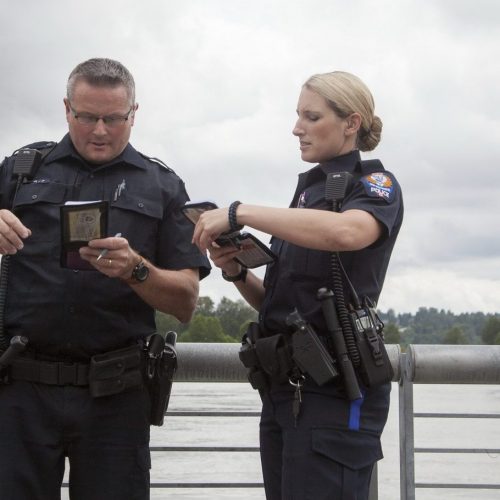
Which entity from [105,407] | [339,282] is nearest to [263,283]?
[339,282]

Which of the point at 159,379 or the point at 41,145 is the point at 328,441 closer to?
the point at 159,379

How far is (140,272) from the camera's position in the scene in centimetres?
329

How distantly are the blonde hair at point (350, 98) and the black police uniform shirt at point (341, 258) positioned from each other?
4.0 inches

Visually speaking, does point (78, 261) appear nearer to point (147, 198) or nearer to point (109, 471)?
point (147, 198)

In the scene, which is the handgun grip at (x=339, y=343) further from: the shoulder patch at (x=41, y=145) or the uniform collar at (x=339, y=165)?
the shoulder patch at (x=41, y=145)

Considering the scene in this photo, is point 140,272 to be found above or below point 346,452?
above

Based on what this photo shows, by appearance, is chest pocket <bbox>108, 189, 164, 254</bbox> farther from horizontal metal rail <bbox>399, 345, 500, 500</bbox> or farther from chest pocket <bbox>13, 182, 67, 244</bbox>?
horizontal metal rail <bbox>399, 345, 500, 500</bbox>

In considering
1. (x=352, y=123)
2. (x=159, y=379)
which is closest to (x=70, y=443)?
(x=159, y=379)

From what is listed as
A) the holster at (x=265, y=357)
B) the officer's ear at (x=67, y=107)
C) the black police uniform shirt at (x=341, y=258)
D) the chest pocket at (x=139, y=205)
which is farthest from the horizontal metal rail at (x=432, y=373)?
the officer's ear at (x=67, y=107)

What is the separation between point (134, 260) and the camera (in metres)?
Result: 3.24

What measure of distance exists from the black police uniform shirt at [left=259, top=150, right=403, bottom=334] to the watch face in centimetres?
46

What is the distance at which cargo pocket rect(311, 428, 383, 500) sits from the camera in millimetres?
3145

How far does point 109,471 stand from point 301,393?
739 millimetres

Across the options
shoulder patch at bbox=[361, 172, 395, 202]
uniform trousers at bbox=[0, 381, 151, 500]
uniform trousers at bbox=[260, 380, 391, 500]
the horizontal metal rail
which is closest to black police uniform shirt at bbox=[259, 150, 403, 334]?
shoulder patch at bbox=[361, 172, 395, 202]
